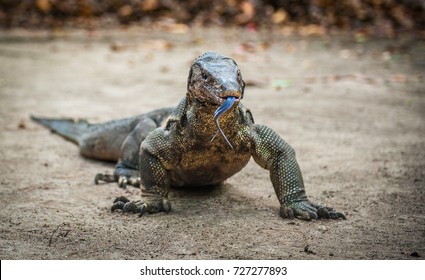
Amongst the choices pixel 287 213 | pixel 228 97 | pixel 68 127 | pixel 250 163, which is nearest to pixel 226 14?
pixel 68 127

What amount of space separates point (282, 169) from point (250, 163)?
1.51 metres

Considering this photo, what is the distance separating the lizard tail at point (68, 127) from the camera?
20.9 feet

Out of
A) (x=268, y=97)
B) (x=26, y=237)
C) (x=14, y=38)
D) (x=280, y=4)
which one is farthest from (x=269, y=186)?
(x=280, y=4)

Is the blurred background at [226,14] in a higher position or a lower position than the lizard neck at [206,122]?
lower

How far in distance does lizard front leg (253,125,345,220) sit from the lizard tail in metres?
2.59

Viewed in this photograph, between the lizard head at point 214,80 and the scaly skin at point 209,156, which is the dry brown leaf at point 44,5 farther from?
the lizard head at point 214,80

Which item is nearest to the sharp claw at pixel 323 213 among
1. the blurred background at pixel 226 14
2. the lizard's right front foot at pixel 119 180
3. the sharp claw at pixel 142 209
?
the sharp claw at pixel 142 209

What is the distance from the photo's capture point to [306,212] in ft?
13.1

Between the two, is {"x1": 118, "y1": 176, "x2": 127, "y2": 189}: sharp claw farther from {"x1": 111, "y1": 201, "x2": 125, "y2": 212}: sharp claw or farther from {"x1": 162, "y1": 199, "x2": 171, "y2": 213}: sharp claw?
{"x1": 162, "y1": 199, "x2": 171, "y2": 213}: sharp claw

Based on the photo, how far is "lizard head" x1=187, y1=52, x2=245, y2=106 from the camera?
344 centimetres

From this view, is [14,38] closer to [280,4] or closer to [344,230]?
[280,4]

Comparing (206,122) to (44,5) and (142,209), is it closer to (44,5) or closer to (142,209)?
(142,209)

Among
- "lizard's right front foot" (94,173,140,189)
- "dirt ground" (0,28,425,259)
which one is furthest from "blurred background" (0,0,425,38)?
"lizard's right front foot" (94,173,140,189)

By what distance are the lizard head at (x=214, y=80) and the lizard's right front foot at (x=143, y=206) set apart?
750mm
